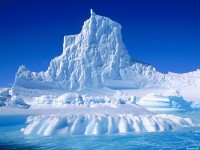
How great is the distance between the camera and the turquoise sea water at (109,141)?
17922mm

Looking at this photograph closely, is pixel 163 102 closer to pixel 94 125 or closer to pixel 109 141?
pixel 94 125

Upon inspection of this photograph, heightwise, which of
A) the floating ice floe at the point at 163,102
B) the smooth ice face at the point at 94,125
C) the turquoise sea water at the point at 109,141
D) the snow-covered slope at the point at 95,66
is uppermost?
the snow-covered slope at the point at 95,66

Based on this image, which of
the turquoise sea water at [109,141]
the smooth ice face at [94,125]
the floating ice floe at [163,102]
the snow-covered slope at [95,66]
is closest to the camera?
the turquoise sea water at [109,141]

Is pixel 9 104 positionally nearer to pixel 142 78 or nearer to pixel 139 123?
pixel 139 123

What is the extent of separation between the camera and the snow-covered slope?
319 feet

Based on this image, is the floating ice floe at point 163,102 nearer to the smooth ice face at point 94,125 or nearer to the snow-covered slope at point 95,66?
the smooth ice face at point 94,125

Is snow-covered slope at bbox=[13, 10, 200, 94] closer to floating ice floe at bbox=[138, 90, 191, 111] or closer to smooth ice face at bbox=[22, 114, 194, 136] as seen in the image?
floating ice floe at bbox=[138, 90, 191, 111]

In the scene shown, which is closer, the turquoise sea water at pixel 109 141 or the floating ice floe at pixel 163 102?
the turquoise sea water at pixel 109 141

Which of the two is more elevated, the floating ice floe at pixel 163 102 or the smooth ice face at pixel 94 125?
the floating ice floe at pixel 163 102

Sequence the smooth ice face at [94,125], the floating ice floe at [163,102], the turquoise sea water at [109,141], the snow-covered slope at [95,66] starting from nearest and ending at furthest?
the turquoise sea water at [109,141] → the smooth ice face at [94,125] → the floating ice floe at [163,102] → the snow-covered slope at [95,66]

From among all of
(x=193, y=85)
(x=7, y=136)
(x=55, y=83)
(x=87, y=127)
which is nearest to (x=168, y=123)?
(x=87, y=127)

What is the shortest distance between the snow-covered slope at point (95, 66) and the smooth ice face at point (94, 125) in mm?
69041

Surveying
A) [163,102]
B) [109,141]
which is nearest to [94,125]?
[109,141]

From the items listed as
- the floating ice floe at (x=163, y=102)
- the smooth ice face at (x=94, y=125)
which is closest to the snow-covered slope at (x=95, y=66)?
the floating ice floe at (x=163, y=102)
